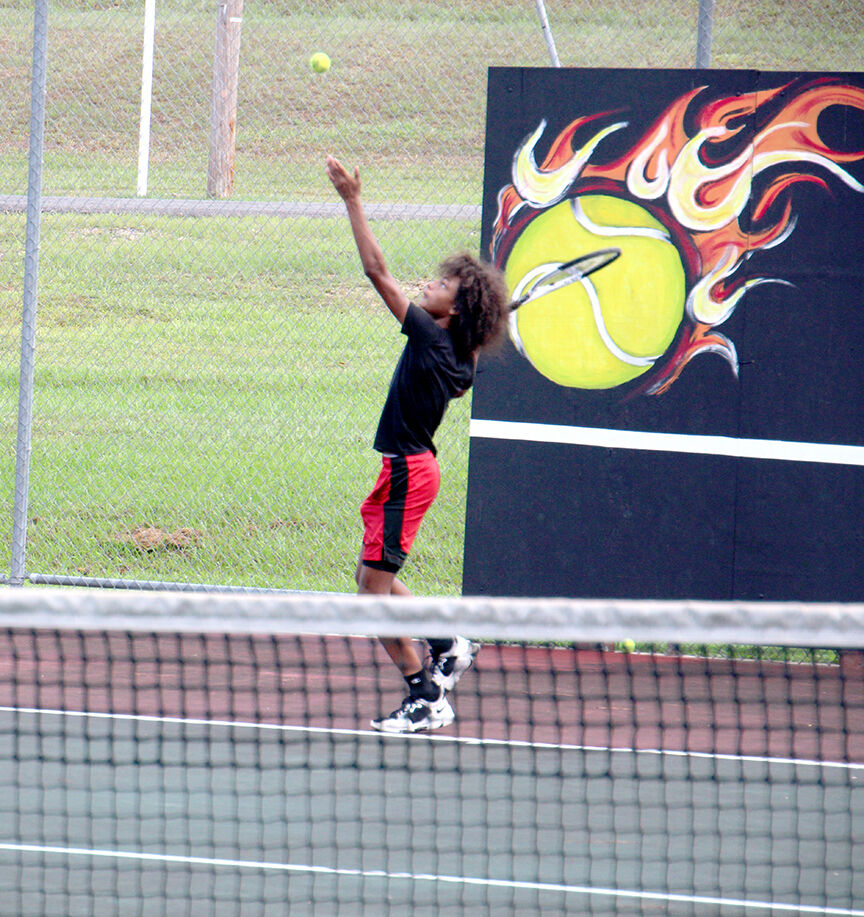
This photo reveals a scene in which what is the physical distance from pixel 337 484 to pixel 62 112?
17.3 feet

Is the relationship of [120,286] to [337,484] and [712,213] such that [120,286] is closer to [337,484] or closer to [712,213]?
[337,484]

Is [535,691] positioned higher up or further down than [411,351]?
further down

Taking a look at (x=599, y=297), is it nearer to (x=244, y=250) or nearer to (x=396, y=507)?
(x=396, y=507)

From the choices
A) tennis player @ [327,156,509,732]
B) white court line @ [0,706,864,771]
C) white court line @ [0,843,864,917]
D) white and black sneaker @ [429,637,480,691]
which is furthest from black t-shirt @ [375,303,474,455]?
white court line @ [0,843,864,917]

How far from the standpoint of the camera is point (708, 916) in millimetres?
4039

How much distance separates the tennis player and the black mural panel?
50.9 inches

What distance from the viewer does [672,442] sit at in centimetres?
670

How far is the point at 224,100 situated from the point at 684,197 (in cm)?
328

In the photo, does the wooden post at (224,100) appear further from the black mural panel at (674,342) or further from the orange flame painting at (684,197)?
the orange flame painting at (684,197)

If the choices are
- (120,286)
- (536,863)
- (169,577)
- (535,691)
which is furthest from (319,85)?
(536,863)

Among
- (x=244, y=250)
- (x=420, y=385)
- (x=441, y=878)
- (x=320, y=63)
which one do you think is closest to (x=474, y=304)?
(x=420, y=385)

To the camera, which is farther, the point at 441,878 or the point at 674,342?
the point at 674,342

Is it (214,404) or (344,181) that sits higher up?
(344,181)

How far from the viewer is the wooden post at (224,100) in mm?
8180
